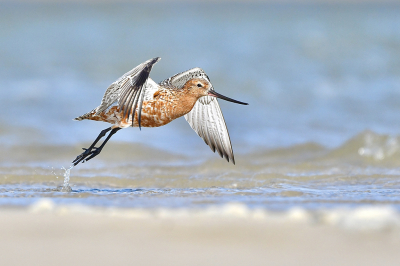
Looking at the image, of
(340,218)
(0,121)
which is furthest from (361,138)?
(0,121)

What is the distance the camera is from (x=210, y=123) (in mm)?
7785

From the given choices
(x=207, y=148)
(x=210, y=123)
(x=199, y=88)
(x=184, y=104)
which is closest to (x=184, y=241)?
(x=184, y=104)

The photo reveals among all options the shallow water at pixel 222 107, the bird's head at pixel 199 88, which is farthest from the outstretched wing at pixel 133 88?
the shallow water at pixel 222 107

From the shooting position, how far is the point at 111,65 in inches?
643

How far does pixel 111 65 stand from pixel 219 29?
6.11 m

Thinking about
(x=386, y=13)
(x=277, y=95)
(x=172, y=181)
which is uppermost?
(x=386, y=13)

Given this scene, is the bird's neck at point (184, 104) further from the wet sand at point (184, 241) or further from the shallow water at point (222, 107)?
the wet sand at point (184, 241)

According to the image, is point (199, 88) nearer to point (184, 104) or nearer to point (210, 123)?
point (184, 104)

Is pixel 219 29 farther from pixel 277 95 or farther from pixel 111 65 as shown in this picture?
pixel 277 95

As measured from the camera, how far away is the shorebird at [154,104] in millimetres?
Result: 6492

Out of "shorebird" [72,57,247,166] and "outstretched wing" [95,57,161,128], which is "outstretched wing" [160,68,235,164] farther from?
"outstretched wing" [95,57,161,128]

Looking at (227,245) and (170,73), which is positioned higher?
(170,73)

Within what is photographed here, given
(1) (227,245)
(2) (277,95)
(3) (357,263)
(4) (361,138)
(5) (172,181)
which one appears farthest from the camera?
(2) (277,95)

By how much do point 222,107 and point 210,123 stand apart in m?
5.48
